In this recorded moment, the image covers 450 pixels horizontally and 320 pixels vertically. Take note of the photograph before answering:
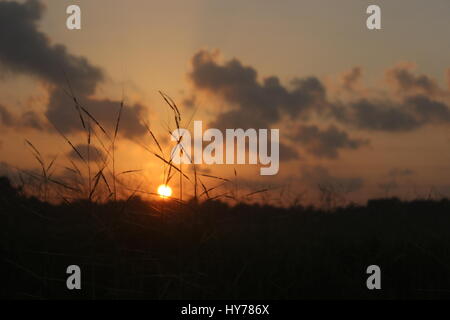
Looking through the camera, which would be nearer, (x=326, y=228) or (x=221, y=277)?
(x=221, y=277)

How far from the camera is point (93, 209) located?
5.00m

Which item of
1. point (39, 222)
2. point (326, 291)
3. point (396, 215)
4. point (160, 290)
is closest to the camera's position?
point (160, 290)

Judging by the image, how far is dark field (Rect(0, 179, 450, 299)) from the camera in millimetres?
4832

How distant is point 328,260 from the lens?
18.5ft

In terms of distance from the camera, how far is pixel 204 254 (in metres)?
5.31

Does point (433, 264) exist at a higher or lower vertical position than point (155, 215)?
lower

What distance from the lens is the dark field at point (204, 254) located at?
4832mm

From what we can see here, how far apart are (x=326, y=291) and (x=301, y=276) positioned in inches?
9.9
